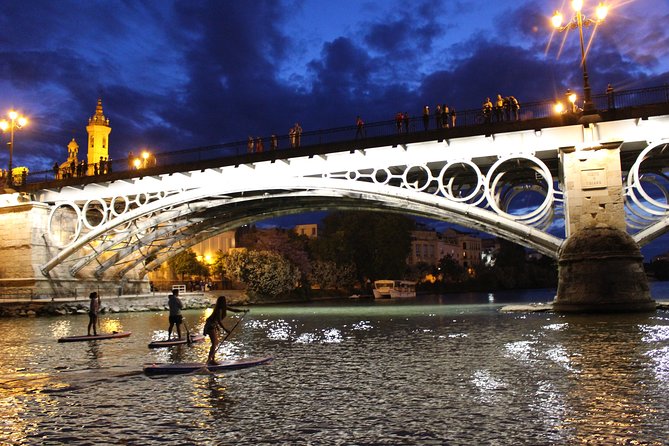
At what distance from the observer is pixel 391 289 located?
76.6 metres

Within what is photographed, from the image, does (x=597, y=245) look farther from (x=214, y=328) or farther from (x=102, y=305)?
(x=102, y=305)

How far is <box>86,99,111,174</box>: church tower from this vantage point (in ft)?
337

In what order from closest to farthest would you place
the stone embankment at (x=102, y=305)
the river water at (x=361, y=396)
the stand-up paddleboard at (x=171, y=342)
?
1. the river water at (x=361, y=396)
2. the stand-up paddleboard at (x=171, y=342)
3. the stone embankment at (x=102, y=305)

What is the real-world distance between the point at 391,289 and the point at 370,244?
9388mm

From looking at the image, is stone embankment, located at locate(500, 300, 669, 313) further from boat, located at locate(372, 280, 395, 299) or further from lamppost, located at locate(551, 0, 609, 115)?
boat, located at locate(372, 280, 395, 299)

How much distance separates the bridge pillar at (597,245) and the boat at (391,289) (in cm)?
4992

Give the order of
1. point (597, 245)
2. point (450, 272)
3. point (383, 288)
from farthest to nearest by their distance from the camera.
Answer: point (450, 272) < point (383, 288) < point (597, 245)

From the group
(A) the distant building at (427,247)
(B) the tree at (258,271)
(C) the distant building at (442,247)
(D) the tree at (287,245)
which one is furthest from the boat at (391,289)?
(A) the distant building at (427,247)

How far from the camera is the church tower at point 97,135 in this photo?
10269cm

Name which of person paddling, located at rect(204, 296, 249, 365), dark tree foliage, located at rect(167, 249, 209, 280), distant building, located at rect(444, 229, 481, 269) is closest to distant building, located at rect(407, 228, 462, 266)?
distant building, located at rect(444, 229, 481, 269)

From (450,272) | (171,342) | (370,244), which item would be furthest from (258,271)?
(450,272)

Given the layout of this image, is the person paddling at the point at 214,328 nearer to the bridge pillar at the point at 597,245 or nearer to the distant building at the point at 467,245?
the bridge pillar at the point at 597,245

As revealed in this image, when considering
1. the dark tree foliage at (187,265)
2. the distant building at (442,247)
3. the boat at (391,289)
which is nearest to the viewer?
the dark tree foliage at (187,265)

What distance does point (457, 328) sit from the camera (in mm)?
19797
